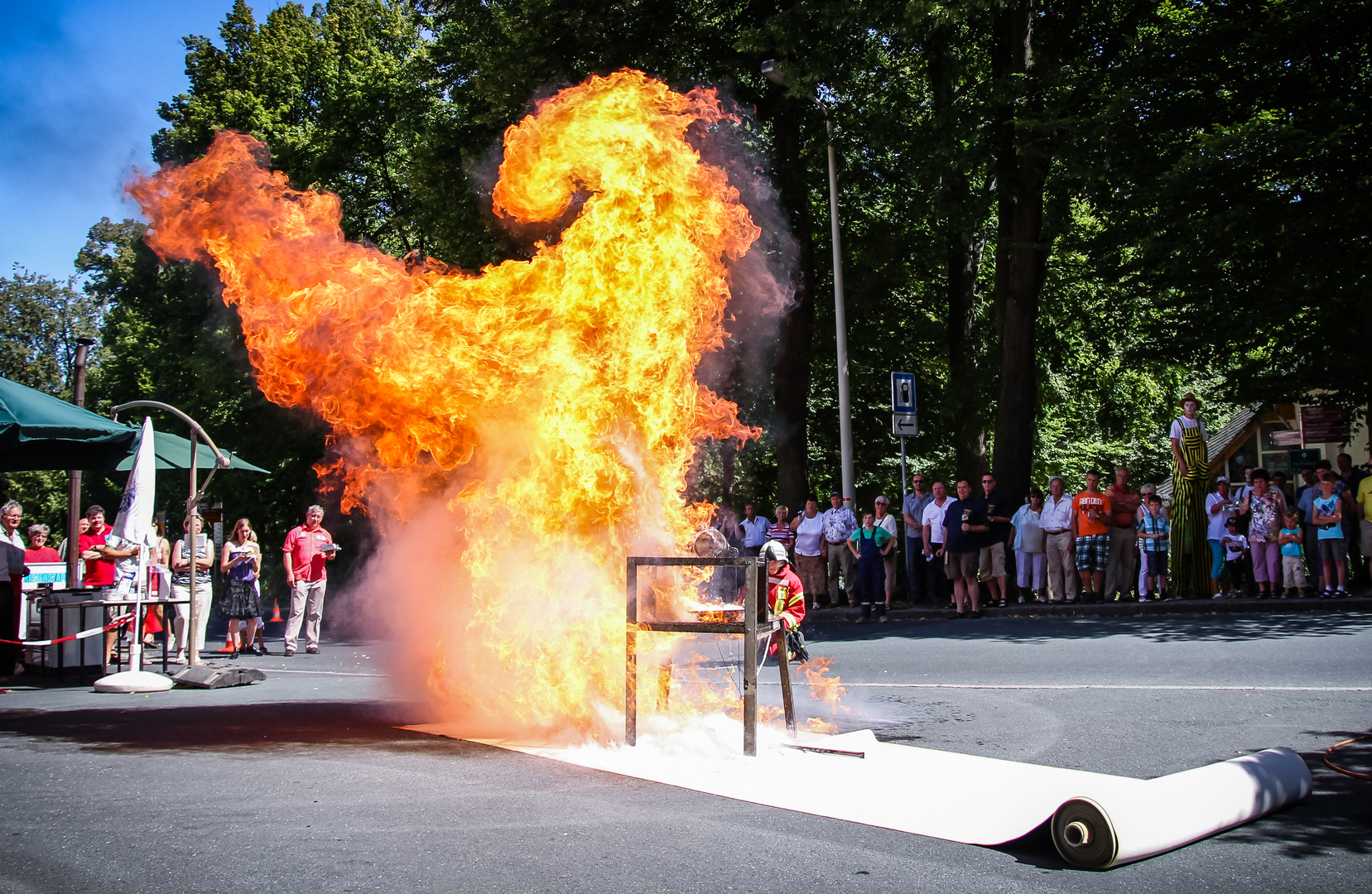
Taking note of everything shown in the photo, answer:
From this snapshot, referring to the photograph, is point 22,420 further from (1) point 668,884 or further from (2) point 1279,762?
(2) point 1279,762

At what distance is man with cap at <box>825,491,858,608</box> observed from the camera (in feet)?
57.9

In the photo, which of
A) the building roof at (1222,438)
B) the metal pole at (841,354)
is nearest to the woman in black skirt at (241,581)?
the metal pole at (841,354)

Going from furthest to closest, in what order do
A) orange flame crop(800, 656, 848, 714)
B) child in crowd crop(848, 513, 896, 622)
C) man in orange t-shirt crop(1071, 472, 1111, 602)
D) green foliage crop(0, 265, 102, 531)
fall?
green foliage crop(0, 265, 102, 531) → child in crowd crop(848, 513, 896, 622) → man in orange t-shirt crop(1071, 472, 1111, 602) → orange flame crop(800, 656, 848, 714)

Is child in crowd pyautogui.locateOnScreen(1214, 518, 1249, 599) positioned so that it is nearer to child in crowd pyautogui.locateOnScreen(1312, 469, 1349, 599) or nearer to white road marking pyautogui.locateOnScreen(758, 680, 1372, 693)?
child in crowd pyautogui.locateOnScreen(1312, 469, 1349, 599)

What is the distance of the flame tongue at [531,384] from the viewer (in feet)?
25.8

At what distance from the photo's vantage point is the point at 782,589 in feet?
26.6

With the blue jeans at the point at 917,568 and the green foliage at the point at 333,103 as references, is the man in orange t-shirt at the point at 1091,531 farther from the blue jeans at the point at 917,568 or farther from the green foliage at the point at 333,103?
the green foliage at the point at 333,103

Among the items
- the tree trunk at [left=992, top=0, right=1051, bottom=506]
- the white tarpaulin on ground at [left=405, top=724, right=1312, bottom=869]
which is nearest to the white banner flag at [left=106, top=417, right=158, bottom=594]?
the white tarpaulin on ground at [left=405, top=724, right=1312, bottom=869]

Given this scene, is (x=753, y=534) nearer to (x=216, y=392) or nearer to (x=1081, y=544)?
(x=1081, y=544)

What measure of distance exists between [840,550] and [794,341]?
4497 millimetres

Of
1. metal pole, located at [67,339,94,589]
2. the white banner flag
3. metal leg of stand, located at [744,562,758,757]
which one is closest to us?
metal leg of stand, located at [744,562,758,757]

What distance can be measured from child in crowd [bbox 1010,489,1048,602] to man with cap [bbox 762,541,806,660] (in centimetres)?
892

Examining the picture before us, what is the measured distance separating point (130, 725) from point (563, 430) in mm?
4197

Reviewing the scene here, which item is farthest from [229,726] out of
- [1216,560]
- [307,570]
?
[1216,560]
